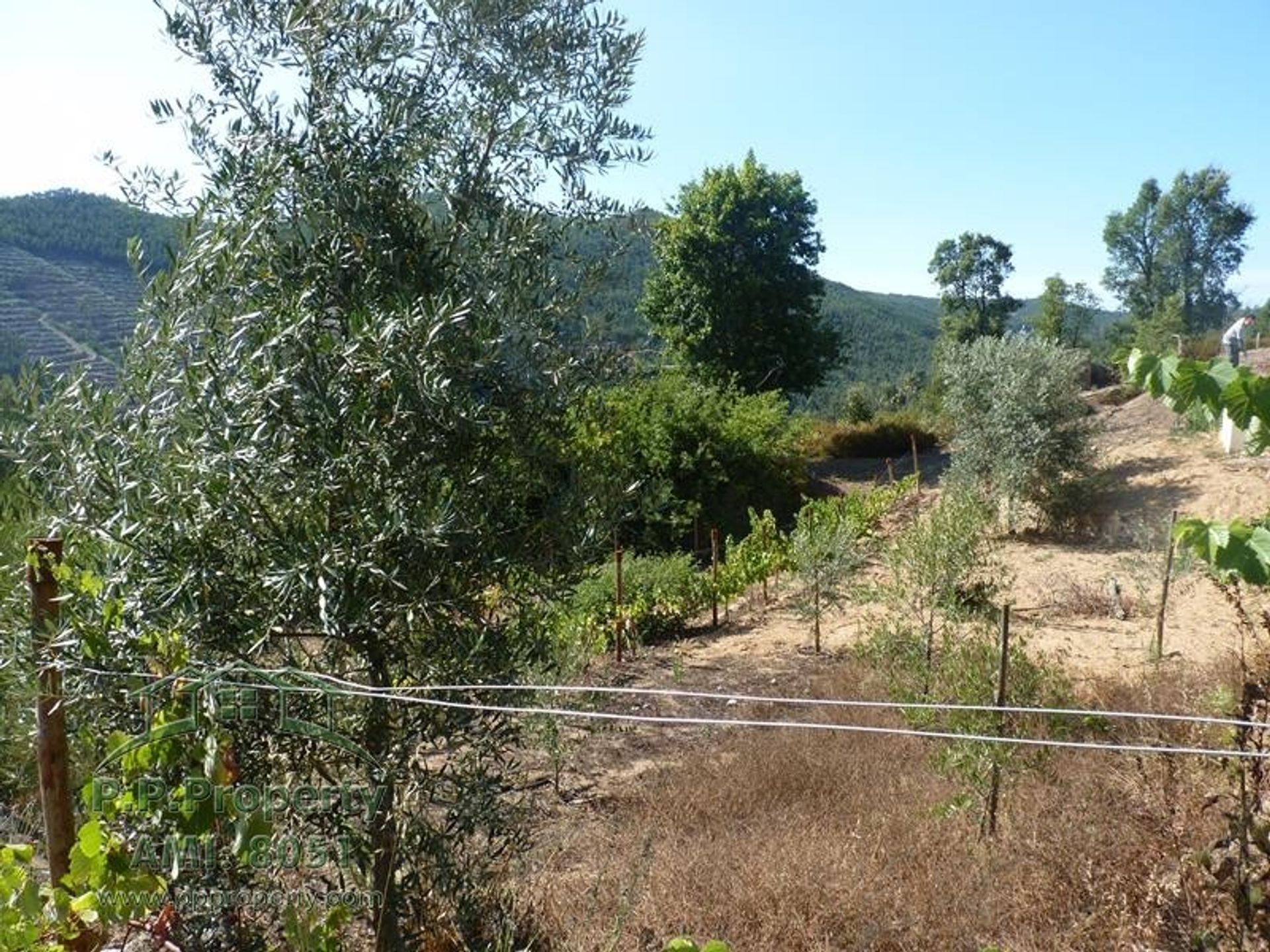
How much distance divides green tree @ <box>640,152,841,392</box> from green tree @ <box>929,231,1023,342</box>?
1277 centimetres

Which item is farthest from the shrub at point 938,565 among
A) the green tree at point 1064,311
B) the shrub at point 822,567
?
the green tree at point 1064,311

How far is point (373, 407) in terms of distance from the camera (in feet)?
8.62

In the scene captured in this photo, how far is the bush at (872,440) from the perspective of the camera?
88.9ft

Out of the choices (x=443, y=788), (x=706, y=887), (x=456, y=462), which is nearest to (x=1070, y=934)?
(x=706, y=887)

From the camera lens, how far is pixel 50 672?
2.79m

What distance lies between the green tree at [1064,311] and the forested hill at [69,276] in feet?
91.5

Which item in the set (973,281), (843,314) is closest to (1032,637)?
(973,281)

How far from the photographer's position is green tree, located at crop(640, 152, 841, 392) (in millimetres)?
26438

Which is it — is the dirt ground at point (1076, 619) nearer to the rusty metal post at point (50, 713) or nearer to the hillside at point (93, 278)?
the rusty metal post at point (50, 713)

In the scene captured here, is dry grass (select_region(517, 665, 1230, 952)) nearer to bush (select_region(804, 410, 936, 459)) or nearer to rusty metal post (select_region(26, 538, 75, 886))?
rusty metal post (select_region(26, 538, 75, 886))

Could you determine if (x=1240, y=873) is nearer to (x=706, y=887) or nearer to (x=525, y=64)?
(x=706, y=887)

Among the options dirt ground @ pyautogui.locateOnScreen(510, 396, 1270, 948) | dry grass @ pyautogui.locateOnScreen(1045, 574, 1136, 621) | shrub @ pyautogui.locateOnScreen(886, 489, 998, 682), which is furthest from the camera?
dry grass @ pyautogui.locateOnScreen(1045, 574, 1136, 621)

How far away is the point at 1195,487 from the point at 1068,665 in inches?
332

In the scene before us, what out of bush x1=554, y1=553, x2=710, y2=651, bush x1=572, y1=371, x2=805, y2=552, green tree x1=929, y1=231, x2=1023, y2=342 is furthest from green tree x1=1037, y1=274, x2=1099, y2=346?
bush x1=554, y1=553, x2=710, y2=651
